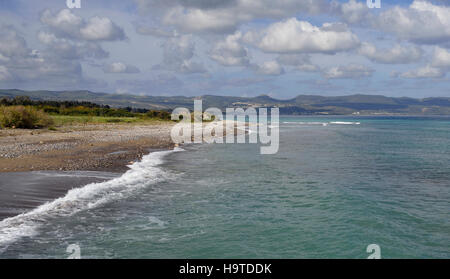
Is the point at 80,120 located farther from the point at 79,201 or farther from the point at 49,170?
the point at 79,201

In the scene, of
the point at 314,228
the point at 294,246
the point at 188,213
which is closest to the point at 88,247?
the point at 188,213

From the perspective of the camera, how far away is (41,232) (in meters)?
10.0

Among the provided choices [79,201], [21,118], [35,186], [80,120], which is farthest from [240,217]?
[80,120]

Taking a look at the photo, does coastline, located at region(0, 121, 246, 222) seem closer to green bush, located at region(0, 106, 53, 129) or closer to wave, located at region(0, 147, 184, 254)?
wave, located at region(0, 147, 184, 254)

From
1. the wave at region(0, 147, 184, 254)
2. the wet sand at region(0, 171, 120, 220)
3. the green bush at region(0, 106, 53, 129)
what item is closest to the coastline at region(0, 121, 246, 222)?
the wet sand at region(0, 171, 120, 220)

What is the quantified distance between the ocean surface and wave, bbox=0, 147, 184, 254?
0.03 m

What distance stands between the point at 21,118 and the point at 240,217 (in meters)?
41.6

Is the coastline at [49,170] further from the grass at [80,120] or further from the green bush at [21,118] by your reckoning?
the grass at [80,120]

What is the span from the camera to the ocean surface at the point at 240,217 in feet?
31.1

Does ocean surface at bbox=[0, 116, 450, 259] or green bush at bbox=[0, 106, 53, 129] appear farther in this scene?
green bush at bbox=[0, 106, 53, 129]

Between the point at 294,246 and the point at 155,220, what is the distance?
15.2ft

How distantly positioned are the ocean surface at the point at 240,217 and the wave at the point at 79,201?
0.11 ft

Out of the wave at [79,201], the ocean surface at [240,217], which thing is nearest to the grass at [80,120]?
the wave at [79,201]

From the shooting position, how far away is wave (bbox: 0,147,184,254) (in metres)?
9.92
